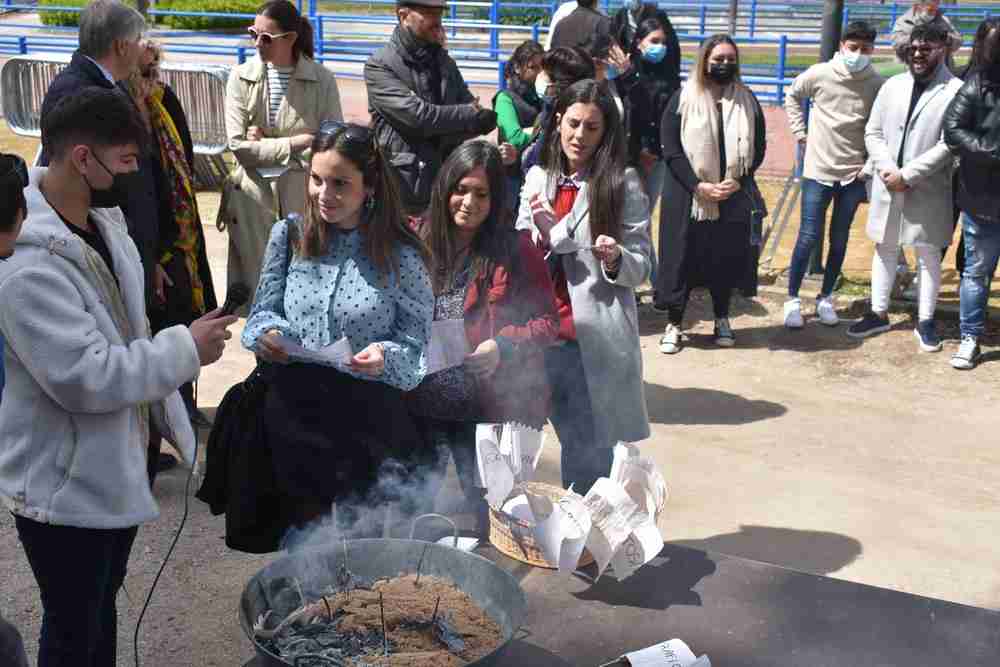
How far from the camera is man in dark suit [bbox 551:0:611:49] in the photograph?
753 centimetres

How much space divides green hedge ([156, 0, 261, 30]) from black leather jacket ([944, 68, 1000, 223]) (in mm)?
22299

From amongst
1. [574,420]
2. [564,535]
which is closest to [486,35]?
[574,420]

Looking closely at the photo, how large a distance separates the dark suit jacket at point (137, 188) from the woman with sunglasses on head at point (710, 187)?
3292 mm

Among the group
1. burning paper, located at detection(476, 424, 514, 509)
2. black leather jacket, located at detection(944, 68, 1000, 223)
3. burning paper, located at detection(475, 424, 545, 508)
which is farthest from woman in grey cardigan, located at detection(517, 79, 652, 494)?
black leather jacket, located at detection(944, 68, 1000, 223)

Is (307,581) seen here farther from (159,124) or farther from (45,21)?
(45,21)

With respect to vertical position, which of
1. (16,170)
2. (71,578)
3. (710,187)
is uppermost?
(16,170)

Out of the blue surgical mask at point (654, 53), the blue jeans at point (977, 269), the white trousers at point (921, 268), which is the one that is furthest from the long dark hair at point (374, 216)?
the white trousers at point (921, 268)

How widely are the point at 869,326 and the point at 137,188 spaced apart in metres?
4.76

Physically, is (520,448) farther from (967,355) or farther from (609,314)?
(967,355)

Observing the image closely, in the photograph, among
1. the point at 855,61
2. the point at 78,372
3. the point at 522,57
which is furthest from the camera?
the point at 855,61

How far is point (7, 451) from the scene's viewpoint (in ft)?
8.65

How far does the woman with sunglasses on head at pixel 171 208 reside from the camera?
4875 mm

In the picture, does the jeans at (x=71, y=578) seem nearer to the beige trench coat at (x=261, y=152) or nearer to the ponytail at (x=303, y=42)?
the beige trench coat at (x=261, y=152)

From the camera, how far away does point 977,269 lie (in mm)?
6848
